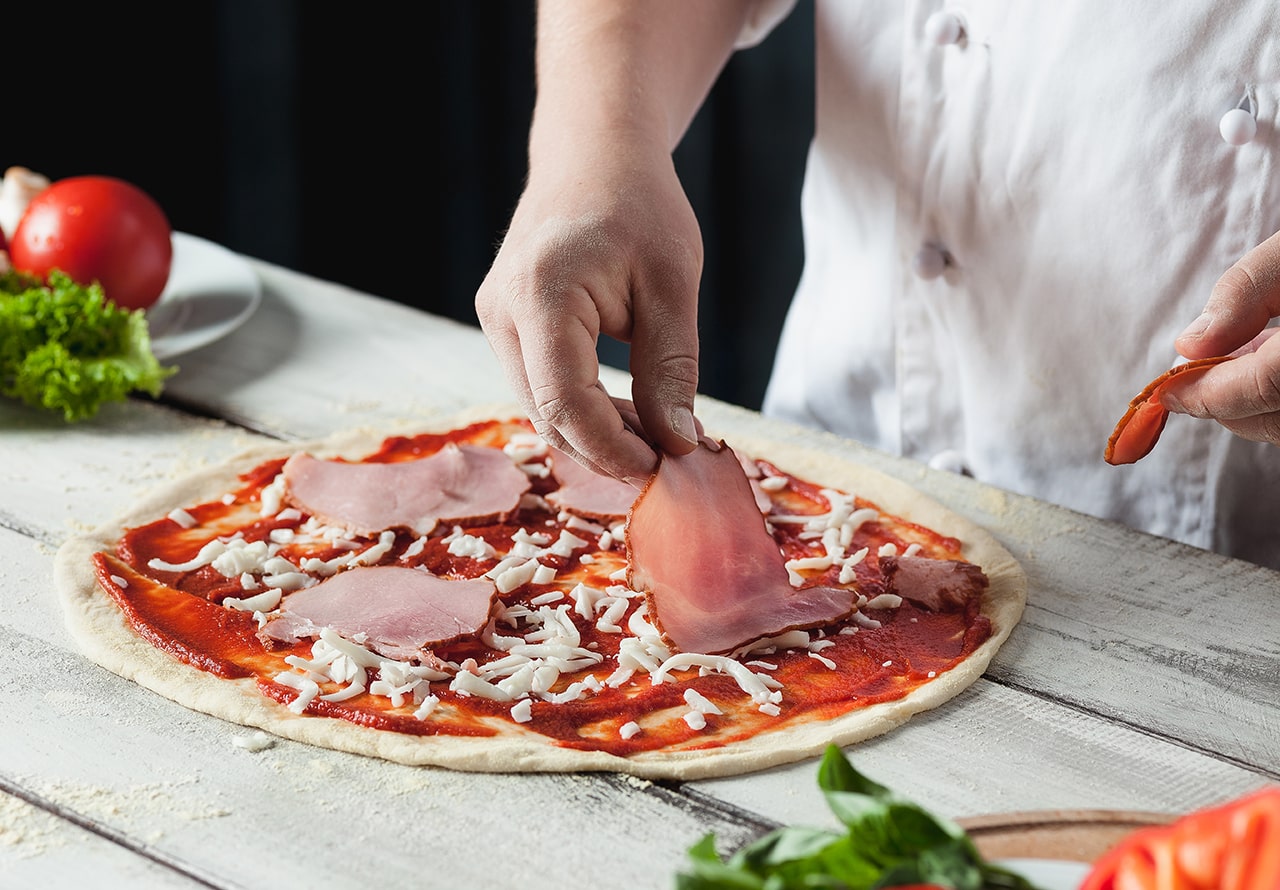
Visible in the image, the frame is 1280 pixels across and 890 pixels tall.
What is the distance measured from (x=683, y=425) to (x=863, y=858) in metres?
0.80

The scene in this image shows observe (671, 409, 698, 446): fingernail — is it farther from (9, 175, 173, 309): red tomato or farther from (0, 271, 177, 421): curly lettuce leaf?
(9, 175, 173, 309): red tomato

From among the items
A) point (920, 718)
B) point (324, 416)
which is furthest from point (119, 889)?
point (324, 416)

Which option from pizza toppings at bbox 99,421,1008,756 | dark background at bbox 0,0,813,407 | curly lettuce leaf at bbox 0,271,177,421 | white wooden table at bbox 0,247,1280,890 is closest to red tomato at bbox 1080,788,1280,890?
white wooden table at bbox 0,247,1280,890

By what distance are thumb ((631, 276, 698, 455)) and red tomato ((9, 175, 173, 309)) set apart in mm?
1205

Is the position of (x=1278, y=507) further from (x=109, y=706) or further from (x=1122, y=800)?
A: (x=109, y=706)

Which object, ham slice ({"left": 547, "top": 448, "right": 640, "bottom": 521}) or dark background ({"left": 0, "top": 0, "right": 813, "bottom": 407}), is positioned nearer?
ham slice ({"left": 547, "top": 448, "right": 640, "bottom": 521})

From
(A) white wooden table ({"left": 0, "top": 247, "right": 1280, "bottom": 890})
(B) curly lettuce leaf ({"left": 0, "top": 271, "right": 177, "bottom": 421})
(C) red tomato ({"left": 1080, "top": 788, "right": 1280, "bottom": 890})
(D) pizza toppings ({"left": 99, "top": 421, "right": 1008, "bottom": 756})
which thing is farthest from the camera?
(B) curly lettuce leaf ({"left": 0, "top": 271, "right": 177, "bottom": 421})

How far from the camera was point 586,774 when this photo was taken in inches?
54.6

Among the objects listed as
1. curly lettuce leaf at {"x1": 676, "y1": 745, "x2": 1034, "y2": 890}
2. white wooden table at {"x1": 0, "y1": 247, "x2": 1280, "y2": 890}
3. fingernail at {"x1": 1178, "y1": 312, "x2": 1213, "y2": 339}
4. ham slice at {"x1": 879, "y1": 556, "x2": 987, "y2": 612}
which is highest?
fingernail at {"x1": 1178, "y1": 312, "x2": 1213, "y2": 339}

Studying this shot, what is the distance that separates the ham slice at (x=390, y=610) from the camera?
5.22ft

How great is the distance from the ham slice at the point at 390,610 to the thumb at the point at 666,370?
29 centimetres

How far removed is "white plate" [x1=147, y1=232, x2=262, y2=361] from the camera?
2.44m

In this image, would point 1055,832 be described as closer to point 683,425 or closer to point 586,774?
point 586,774

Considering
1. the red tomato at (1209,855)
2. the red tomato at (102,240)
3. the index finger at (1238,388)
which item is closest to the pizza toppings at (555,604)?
the index finger at (1238,388)
